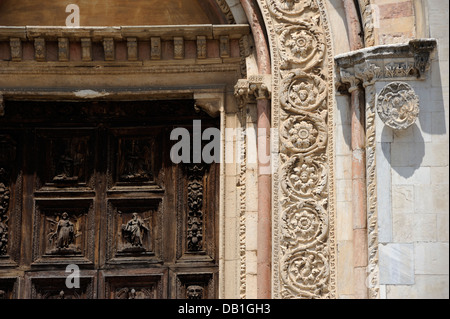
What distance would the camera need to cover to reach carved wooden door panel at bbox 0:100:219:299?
11797 millimetres

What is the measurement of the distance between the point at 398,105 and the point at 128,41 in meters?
3.31

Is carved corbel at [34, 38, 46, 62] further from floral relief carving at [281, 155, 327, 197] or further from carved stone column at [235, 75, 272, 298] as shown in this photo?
floral relief carving at [281, 155, 327, 197]

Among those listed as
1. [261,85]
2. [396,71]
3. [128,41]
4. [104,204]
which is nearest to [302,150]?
[261,85]

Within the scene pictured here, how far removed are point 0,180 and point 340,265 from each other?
4.22 meters

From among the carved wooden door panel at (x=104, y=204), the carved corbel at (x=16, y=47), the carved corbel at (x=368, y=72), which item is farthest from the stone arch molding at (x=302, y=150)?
the carved corbel at (x=16, y=47)

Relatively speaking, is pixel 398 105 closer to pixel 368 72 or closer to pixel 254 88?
pixel 368 72

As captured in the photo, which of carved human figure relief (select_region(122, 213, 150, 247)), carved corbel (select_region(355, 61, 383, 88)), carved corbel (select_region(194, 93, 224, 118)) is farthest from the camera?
carved human figure relief (select_region(122, 213, 150, 247))

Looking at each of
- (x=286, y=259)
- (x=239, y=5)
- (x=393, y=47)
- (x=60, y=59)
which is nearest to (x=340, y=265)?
(x=286, y=259)

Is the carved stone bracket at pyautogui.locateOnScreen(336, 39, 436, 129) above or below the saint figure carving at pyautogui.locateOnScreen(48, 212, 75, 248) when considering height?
above

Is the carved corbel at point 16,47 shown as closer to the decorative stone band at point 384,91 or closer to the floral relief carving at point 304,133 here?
the floral relief carving at point 304,133

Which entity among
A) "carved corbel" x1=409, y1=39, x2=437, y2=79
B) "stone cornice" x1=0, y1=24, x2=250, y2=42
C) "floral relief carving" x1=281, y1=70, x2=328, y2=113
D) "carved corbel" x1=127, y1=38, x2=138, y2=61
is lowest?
"floral relief carving" x1=281, y1=70, x2=328, y2=113

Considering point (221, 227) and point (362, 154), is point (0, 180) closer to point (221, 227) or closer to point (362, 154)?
point (221, 227)

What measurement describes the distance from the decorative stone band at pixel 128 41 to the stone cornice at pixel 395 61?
1.66 m

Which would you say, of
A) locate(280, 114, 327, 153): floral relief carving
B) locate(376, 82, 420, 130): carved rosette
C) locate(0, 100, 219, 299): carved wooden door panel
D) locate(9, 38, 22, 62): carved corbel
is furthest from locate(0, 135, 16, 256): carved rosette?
locate(376, 82, 420, 130): carved rosette
